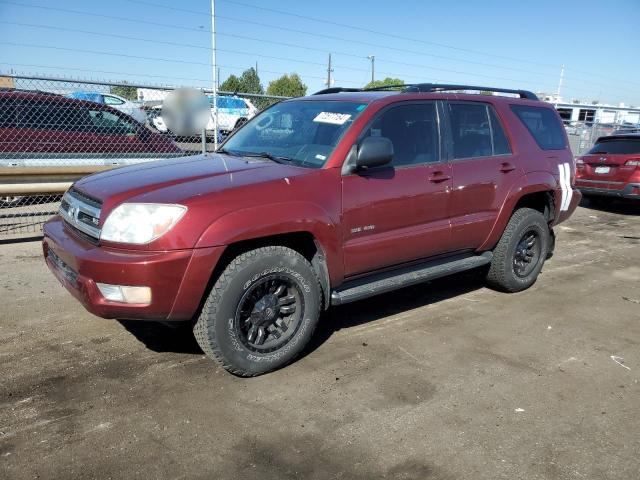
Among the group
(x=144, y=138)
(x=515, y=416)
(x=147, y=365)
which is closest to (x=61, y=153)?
(x=144, y=138)

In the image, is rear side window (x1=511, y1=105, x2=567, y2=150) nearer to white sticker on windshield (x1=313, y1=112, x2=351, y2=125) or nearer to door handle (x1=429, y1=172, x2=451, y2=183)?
door handle (x1=429, y1=172, x2=451, y2=183)

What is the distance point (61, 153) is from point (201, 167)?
17.2 feet

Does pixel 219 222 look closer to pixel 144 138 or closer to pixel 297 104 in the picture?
pixel 297 104

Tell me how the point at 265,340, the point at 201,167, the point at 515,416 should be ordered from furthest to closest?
the point at 201,167 < the point at 265,340 < the point at 515,416

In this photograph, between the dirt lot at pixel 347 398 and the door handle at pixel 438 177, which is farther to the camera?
the door handle at pixel 438 177

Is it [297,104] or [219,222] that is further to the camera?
[297,104]

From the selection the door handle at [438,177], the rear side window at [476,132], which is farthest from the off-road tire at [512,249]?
the door handle at [438,177]

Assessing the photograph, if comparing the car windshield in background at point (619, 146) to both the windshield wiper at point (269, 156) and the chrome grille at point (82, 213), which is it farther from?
the chrome grille at point (82, 213)

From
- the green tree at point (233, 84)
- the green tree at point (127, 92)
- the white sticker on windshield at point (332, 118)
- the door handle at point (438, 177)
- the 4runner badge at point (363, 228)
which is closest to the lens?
the 4runner badge at point (363, 228)

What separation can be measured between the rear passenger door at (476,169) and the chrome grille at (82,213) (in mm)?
2687

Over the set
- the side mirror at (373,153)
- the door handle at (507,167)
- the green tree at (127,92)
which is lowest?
the door handle at (507,167)

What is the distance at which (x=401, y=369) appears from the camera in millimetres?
3389

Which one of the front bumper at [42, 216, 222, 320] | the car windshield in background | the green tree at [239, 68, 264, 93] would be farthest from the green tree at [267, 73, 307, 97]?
the front bumper at [42, 216, 222, 320]

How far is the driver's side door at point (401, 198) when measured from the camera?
3.53 meters
